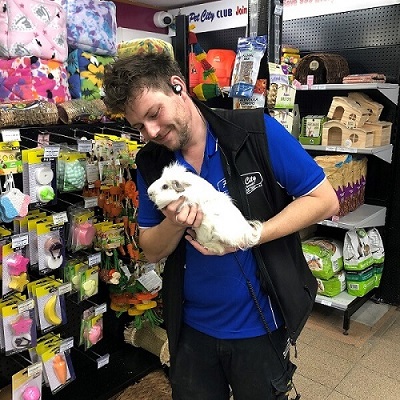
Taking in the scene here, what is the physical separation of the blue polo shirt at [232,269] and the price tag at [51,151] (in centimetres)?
59

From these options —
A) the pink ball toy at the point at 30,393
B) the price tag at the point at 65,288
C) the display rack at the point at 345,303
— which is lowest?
the display rack at the point at 345,303

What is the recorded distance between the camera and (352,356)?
8.76 feet

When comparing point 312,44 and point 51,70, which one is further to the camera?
point 312,44

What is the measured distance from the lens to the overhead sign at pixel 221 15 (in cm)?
412

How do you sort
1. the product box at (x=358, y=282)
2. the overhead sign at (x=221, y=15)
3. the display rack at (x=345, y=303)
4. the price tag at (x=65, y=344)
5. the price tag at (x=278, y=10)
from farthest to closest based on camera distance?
the overhead sign at (x=221, y=15) < the product box at (x=358, y=282) < the display rack at (x=345, y=303) < the price tag at (x=278, y=10) < the price tag at (x=65, y=344)

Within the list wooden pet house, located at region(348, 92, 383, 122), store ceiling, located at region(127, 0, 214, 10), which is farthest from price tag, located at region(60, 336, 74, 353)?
store ceiling, located at region(127, 0, 214, 10)

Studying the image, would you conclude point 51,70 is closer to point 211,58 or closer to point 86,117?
point 86,117

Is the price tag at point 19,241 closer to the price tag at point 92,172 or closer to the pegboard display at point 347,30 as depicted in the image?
the price tag at point 92,172

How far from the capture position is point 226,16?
4.19 meters

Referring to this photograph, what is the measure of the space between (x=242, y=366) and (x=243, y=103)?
1.48m

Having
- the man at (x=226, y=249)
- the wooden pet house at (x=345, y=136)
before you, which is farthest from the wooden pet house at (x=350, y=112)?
the man at (x=226, y=249)

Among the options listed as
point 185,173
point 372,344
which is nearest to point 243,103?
point 185,173

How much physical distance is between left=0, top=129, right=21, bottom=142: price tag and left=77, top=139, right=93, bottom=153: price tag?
0.23 m

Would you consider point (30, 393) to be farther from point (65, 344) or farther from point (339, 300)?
point (339, 300)
